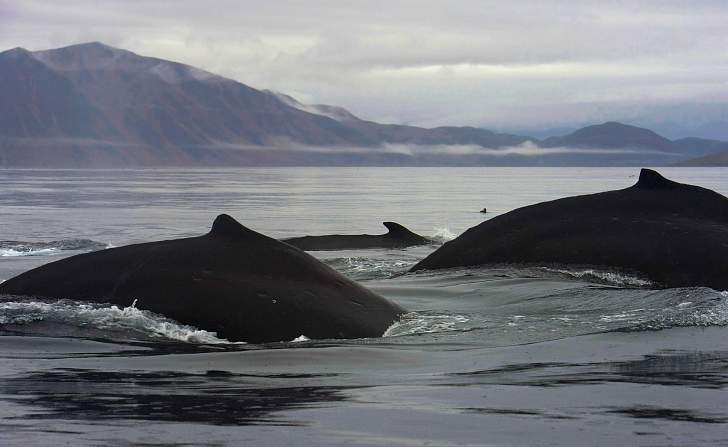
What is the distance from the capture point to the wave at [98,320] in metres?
9.43

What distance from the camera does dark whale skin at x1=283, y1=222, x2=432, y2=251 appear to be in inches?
922

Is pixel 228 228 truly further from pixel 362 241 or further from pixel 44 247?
pixel 44 247

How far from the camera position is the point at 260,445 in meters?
5.38

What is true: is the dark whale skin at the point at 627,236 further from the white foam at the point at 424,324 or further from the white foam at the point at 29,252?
the white foam at the point at 29,252

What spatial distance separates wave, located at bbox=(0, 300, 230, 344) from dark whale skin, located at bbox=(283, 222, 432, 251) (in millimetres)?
12747

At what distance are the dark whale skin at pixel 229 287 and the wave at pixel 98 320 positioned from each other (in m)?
0.08

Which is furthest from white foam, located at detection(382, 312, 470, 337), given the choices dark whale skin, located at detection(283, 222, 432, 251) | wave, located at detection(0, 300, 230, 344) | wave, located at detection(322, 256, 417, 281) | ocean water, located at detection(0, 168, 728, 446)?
dark whale skin, located at detection(283, 222, 432, 251)

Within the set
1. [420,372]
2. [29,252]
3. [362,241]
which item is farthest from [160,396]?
[29,252]

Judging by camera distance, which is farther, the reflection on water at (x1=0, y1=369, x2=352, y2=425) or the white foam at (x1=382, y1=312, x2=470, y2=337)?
the white foam at (x1=382, y1=312, x2=470, y2=337)

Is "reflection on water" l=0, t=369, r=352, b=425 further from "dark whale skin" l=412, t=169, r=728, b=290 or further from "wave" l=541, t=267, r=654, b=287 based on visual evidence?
"dark whale skin" l=412, t=169, r=728, b=290

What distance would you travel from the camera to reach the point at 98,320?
9.77m

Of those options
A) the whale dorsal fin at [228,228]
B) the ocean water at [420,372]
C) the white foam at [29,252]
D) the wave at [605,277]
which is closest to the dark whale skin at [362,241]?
the white foam at [29,252]

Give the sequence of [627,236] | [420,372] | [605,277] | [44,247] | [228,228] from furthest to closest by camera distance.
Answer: [44,247]
[627,236]
[605,277]
[228,228]
[420,372]

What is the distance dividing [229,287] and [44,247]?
55.8 feet
